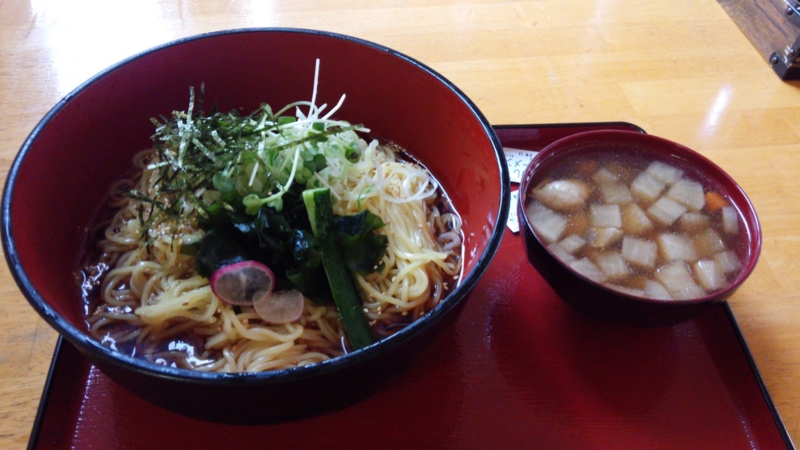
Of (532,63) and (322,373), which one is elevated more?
(322,373)

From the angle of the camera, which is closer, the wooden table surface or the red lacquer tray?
the red lacquer tray

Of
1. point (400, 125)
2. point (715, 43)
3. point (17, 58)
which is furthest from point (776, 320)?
point (17, 58)

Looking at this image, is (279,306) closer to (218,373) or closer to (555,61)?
(218,373)

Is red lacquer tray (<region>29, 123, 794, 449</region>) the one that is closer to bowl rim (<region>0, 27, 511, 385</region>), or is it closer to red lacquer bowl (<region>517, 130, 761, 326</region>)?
red lacquer bowl (<region>517, 130, 761, 326</region>)

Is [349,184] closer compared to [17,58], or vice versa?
[349,184]

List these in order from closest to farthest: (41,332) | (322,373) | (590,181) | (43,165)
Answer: (322,373) < (43,165) < (41,332) < (590,181)

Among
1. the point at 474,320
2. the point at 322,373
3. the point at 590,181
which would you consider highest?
the point at 322,373

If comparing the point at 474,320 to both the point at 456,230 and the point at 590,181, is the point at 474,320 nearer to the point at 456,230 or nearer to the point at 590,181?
the point at 456,230

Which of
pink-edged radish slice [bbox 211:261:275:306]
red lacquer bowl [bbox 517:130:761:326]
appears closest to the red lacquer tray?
red lacquer bowl [bbox 517:130:761:326]
